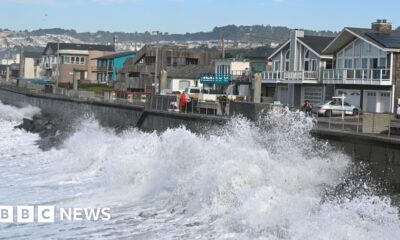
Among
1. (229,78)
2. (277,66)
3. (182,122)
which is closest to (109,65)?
(229,78)

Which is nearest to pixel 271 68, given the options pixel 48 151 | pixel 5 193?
pixel 48 151

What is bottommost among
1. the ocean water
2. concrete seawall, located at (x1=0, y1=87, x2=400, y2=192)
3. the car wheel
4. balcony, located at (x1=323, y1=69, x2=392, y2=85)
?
the ocean water

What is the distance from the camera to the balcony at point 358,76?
40.0 metres

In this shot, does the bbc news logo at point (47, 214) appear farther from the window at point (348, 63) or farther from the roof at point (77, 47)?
the roof at point (77, 47)

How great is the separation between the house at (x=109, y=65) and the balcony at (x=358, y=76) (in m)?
54.7

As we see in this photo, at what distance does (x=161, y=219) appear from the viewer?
16000 mm

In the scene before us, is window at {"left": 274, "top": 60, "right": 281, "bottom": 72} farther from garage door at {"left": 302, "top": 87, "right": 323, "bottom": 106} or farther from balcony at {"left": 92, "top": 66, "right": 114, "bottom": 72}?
balcony at {"left": 92, "top": 66, "right": 114, "bottom": 72}

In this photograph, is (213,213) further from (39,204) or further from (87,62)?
(87,62)

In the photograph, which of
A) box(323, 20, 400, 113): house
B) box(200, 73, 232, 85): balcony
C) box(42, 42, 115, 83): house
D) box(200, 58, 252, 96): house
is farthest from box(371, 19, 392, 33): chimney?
box(42, 42, 115, 83): house

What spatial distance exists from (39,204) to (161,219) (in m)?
4.55

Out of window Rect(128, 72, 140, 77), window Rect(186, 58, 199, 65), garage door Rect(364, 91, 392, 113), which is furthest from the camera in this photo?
window Rect(186, 58, 199, 65)

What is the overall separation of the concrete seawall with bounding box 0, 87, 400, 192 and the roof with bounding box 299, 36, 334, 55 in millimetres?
16779

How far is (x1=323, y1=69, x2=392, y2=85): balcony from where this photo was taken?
131 ft

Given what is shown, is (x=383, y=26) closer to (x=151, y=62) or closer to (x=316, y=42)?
(x=316, y=42)
